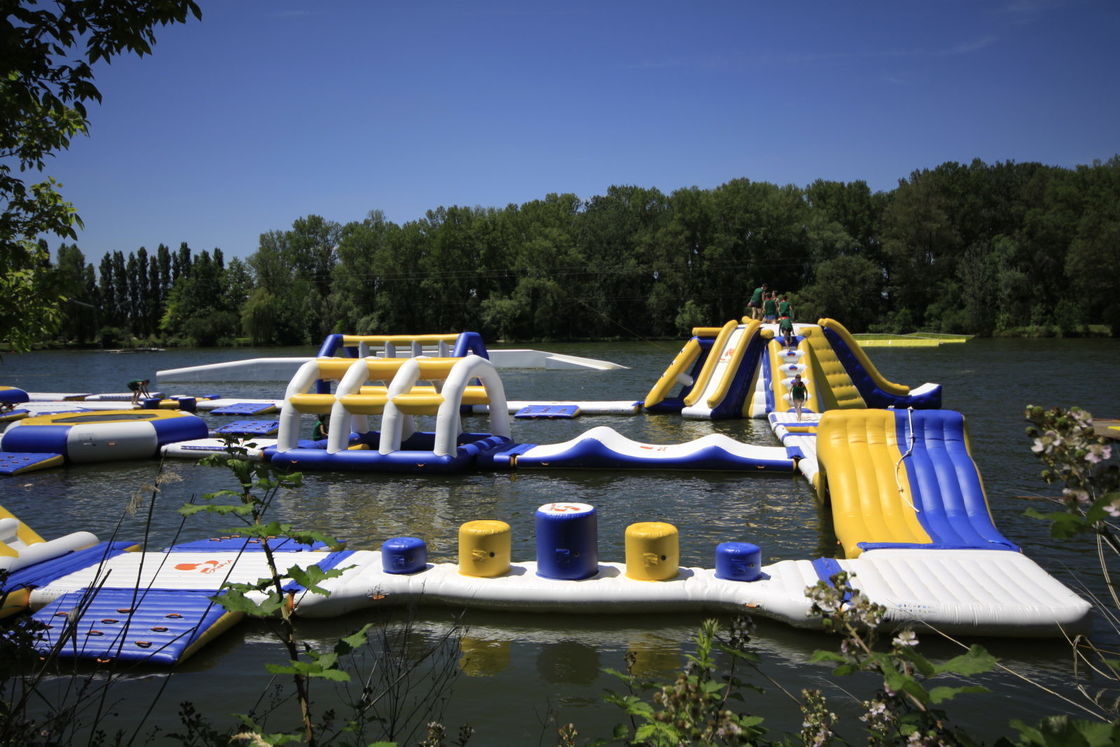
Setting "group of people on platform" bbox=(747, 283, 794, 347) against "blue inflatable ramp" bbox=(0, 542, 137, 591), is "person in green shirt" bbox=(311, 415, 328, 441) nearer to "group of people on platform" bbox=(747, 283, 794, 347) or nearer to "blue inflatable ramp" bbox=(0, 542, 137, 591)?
"blue inflatable ramp" bbox=(0, 542, 137, 591)

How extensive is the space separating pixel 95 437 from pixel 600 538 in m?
9.64

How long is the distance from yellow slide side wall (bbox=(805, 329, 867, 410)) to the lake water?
5.01 ft

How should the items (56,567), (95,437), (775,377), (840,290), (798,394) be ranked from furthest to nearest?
(840,290) < (775,377) < (798,394) < (95,437) < (56,567)

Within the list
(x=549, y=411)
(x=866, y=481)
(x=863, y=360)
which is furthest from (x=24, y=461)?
(x=863, y=360)

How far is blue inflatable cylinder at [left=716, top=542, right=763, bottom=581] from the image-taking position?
6.24m

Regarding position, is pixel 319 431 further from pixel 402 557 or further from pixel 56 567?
pixel 402 557

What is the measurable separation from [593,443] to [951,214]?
48209 mm

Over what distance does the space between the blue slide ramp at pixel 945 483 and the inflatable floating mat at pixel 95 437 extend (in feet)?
39.1

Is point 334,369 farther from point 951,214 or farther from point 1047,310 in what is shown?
point 951,214

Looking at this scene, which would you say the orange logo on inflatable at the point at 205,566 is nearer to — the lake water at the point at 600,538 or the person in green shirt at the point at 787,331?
the lake water at the point at 600,538

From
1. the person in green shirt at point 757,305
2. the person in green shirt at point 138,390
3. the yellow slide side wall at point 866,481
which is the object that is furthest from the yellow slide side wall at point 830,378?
the person in green shirt at point 138,390

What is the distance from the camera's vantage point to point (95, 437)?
1355 centimetres

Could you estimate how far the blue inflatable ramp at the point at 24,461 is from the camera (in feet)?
41.7

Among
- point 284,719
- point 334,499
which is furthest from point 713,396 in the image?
point 284,719
